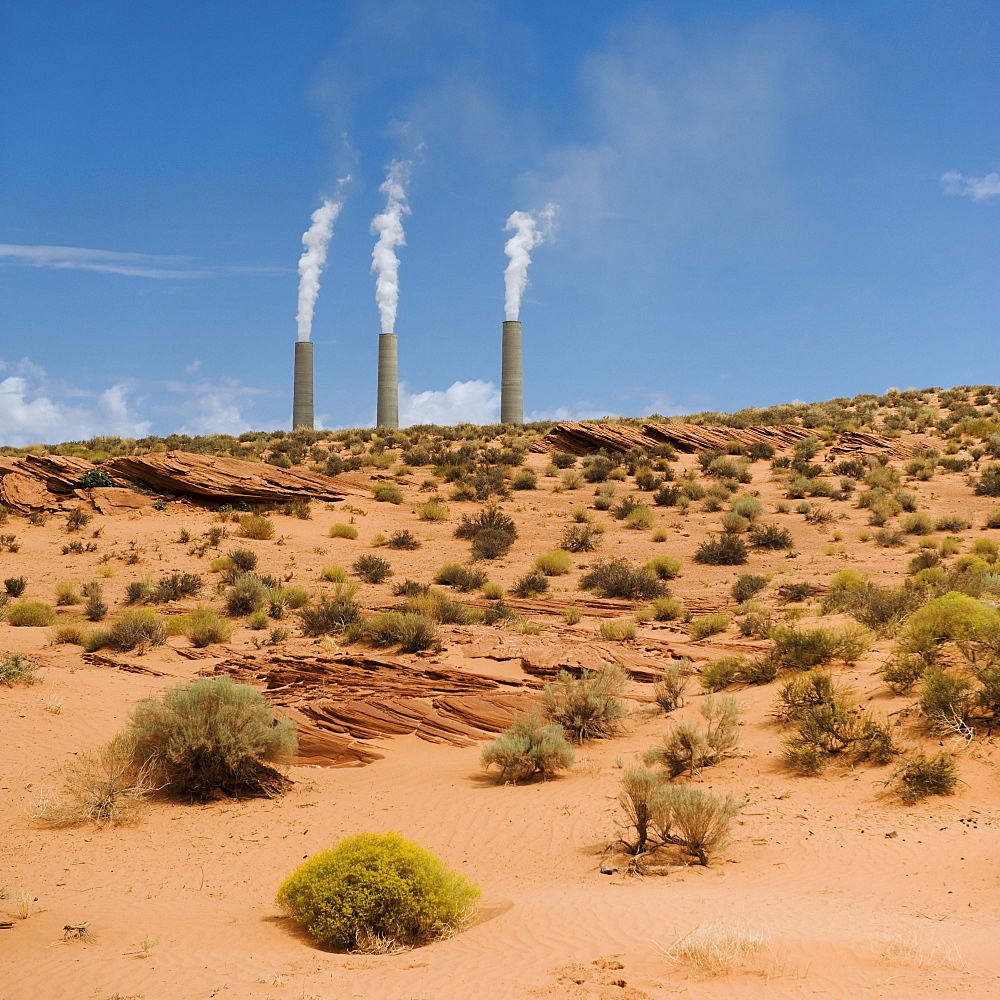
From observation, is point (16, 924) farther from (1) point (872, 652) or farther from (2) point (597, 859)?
(1) point (872, 652)

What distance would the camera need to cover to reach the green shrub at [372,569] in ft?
70.2

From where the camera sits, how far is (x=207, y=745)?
30.5 ft

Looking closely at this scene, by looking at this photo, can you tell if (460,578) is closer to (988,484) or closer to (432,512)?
(432,512)

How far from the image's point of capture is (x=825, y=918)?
5305mm

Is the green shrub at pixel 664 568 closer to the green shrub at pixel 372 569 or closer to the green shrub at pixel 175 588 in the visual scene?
the green shrub at pixel 372 569

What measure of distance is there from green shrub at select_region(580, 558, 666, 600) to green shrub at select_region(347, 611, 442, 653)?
5.32 m

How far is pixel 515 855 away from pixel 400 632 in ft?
25.8

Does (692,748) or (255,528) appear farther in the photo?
(255,528)

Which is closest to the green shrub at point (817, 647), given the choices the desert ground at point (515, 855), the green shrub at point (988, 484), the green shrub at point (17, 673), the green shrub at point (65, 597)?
the desert ground at point (515, 855)

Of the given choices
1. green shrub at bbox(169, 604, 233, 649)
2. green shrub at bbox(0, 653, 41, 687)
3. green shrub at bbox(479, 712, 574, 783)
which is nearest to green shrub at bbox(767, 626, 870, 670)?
green shrub at bbox(479, 712, 574, 783)

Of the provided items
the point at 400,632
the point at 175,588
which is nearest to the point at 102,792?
the point at 400,632

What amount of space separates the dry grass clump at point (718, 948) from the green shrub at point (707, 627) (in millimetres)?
10809

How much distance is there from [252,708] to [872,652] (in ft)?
28.0

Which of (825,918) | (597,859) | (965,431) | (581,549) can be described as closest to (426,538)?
(581,549)
